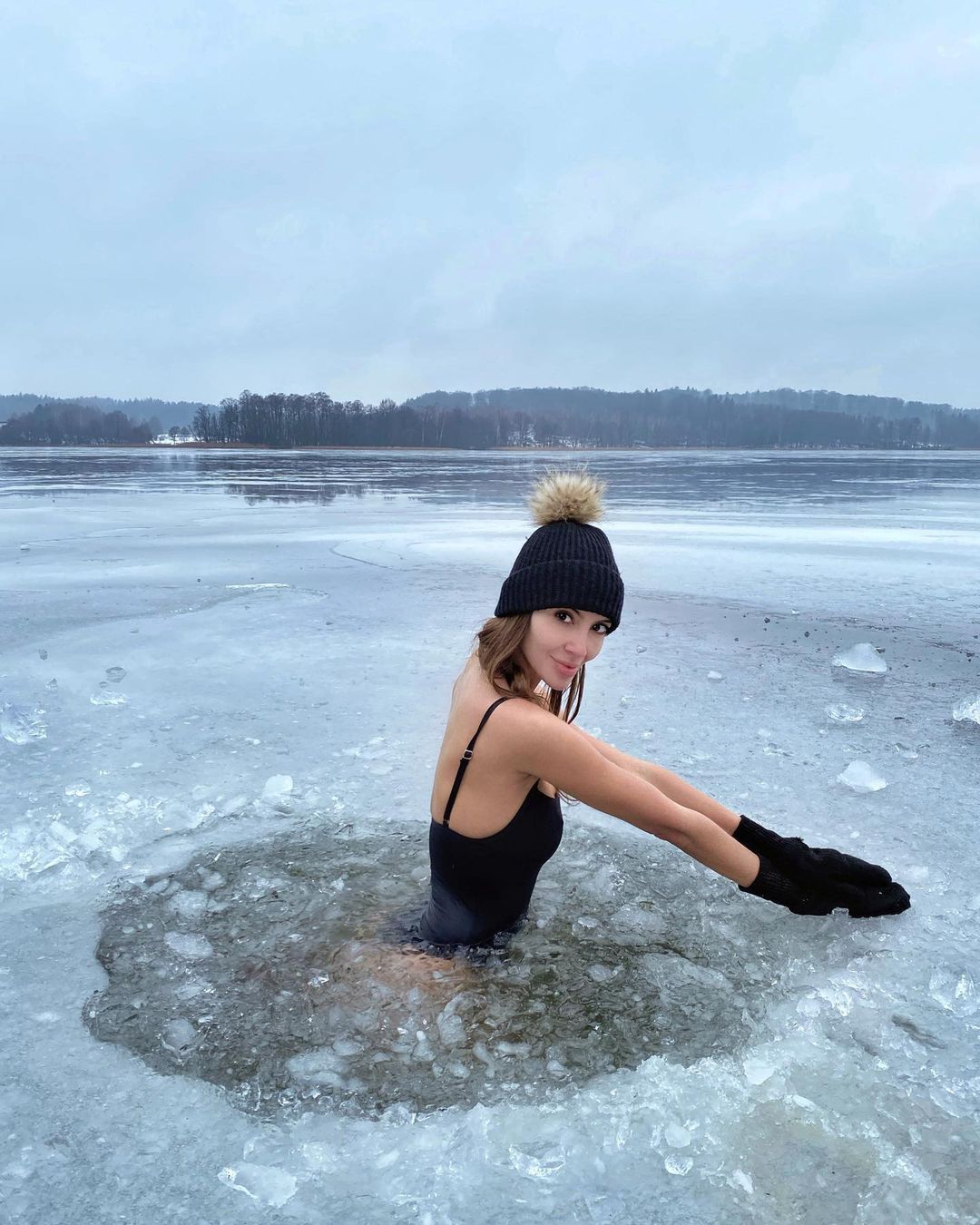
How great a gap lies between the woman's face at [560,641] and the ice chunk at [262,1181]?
4.22 feet

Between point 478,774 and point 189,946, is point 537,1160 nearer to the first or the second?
point 478,774

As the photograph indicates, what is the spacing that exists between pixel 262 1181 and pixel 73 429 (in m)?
126

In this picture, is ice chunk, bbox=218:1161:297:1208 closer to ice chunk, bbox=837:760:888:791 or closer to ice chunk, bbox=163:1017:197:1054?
ice chunk, bbox=163:1017:197:1054

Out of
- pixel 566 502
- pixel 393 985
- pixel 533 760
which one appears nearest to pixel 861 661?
pixel 566 502

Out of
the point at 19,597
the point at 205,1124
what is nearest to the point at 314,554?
the point at 19,597

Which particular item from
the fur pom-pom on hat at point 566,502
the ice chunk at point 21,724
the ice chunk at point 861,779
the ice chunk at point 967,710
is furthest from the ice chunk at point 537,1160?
the ice chunk at point 967,710

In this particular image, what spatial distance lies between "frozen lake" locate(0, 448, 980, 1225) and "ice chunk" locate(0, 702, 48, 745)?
1.0 inches

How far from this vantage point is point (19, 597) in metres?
7.73

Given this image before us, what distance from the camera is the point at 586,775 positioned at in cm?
218

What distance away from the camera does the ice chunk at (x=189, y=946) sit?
2.58 m

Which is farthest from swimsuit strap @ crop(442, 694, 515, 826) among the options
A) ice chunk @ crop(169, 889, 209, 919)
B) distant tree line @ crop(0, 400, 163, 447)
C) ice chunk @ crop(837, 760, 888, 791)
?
distant tree line @ crop(0, 400, 163, 447)

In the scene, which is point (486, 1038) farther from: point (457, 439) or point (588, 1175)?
point (457, 439)

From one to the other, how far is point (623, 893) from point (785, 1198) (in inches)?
48.1

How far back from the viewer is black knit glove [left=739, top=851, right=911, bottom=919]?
2611mm
